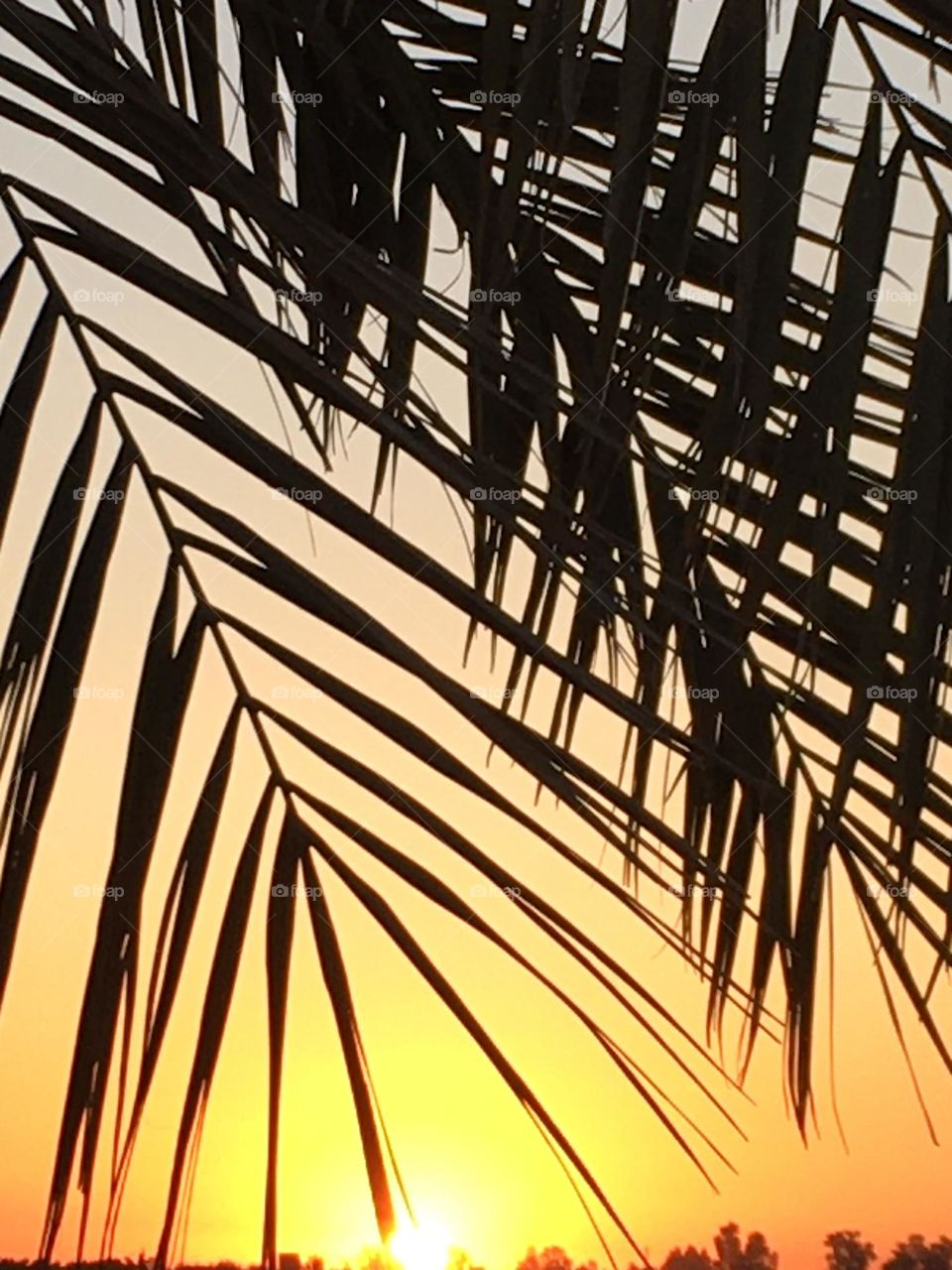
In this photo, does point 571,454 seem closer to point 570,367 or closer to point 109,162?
point 570,367

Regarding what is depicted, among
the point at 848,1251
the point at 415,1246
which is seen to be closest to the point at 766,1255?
the point at 848,1251

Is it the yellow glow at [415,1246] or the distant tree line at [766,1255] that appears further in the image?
Result: the distant tree line at [766,1255]

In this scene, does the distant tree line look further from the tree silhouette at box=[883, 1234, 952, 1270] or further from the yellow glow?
the yellow glow

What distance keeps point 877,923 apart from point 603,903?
181 millimetres

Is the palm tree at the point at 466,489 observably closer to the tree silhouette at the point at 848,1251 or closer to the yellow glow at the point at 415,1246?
the yellow glow at the point at 415,1246

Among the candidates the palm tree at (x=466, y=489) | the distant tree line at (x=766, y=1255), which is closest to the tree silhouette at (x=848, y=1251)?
the distant tree line at (x=766, y=1255)

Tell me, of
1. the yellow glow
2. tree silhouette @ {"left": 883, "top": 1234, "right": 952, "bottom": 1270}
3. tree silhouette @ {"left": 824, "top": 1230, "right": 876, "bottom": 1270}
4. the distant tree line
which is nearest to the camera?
the yellow glow

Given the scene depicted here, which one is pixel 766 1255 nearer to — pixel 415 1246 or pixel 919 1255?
pixel 919 1255

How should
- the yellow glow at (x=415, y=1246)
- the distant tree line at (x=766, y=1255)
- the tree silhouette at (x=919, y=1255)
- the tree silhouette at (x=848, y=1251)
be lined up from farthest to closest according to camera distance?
the tree silhouette at (x=848, y=1251) < the tree silhouette at (x=919, y=1255) < the distant tree line at (x=766, y=1255) < the yellow glow at (x=415, y=1246)

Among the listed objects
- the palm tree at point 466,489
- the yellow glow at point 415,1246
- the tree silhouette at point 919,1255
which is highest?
the tree silhouette at point 919,1255

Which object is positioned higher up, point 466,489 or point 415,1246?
point 466,489

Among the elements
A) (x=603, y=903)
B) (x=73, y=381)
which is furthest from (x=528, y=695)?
(x=73, y=381)

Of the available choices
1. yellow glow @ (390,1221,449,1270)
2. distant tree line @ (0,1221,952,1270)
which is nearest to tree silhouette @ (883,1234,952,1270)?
distant tree line @ (0,1221,952,1270)

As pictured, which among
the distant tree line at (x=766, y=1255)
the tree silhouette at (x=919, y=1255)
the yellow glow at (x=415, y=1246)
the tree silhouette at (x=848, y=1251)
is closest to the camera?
the yellow glow at (x=415, y=1246)
